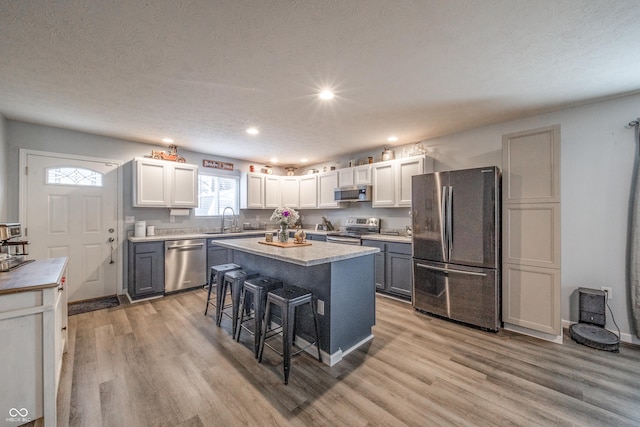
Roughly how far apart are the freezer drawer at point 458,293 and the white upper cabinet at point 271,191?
3.47 m

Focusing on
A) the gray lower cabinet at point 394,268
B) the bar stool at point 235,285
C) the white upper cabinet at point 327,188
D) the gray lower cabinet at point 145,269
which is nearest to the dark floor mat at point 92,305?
the gray lower cabinet at point 145,269

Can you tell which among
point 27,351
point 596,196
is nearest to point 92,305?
point 27,351

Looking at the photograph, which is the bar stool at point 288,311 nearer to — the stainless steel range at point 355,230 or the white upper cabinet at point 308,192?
the stainless steel range at point 355,230

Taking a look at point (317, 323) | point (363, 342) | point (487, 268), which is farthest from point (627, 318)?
point (317, 323)

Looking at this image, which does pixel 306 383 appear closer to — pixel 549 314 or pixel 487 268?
pixel 487 268

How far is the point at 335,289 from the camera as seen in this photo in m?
2.30

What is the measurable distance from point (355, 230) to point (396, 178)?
1.32 meters

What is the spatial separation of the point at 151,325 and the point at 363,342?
2.46 meters

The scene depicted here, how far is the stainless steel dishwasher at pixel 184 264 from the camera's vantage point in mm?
4066

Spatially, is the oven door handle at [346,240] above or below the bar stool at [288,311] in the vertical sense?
above

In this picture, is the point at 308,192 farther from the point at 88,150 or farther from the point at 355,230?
the point at 88,150

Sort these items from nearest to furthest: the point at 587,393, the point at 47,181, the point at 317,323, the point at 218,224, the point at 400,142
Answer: the point at 587,393
the point at 317,323
the point at 47,181
the point at 400,142
the point at 218,224

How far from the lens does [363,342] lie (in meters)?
2.60

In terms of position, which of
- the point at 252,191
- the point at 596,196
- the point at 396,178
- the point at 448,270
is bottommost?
the point at 448,270
